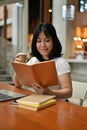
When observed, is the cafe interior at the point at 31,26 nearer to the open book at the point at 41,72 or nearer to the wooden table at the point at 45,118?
the open book at the point at 41,72

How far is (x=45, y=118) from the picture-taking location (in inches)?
41.9

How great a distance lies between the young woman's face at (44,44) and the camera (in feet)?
5.71

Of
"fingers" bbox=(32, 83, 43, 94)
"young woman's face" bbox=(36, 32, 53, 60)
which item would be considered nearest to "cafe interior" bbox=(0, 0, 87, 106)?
"young woman's face" bbox=(36, 32, 53, 60)

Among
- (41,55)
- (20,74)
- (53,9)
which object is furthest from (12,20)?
(20,74)

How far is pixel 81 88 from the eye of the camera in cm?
206

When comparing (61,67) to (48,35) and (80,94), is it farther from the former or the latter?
(80,94)

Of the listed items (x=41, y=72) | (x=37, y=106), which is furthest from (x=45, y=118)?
(x=41, y=72)

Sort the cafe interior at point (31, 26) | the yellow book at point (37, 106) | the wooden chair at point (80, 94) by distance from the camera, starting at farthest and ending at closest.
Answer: the cafe interior at point (31, 26), the wooden chair at point (80, 94), the yellow book at point (37, 106)

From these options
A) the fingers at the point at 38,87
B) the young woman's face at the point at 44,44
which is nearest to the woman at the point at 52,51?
the young woman's face at the point at 44,44

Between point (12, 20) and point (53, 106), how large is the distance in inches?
111

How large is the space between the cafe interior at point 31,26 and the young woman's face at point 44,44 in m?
1.76

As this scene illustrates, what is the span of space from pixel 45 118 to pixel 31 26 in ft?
10.3

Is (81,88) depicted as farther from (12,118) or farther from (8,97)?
(12,118)

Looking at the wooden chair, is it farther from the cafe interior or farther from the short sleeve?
the cafe interior
